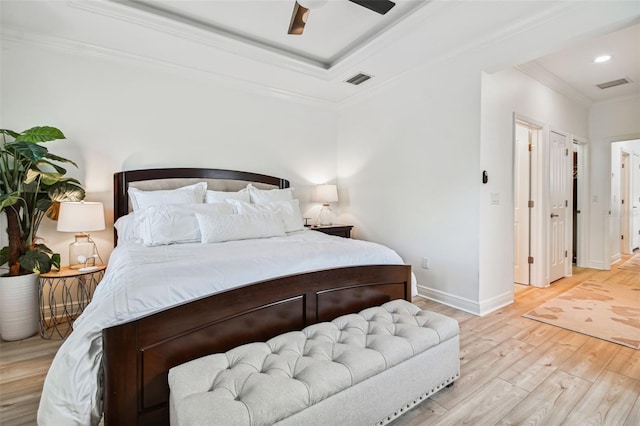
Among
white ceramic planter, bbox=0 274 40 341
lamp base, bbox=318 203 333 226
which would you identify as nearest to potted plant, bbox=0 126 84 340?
white ceramic planter, bbox=0 274 40 341

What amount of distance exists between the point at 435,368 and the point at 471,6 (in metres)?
2.67

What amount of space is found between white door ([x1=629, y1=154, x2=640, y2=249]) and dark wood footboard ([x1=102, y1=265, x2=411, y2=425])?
7.25m

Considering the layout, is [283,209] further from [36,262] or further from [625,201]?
[625,201]

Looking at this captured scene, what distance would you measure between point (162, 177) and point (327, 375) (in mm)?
2892

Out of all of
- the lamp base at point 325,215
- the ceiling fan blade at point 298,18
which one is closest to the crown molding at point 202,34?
the ceiling fan blade at point 298,18

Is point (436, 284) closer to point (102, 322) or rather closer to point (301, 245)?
point (301, 245)

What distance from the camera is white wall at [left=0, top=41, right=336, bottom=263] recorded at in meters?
2.79

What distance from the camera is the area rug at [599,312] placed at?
2525 mm

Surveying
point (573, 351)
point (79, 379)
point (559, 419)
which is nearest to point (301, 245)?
point (79, 379)

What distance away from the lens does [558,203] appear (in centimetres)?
413

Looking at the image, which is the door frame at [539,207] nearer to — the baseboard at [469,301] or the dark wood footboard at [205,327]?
the baseboard at [469,301]

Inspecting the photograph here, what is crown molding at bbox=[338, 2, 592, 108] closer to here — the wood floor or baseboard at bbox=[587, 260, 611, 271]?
the wood floor

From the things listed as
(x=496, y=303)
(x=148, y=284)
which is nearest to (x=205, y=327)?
(x=148, y=284)

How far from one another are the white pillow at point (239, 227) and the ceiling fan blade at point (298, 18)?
1560 millimetres
